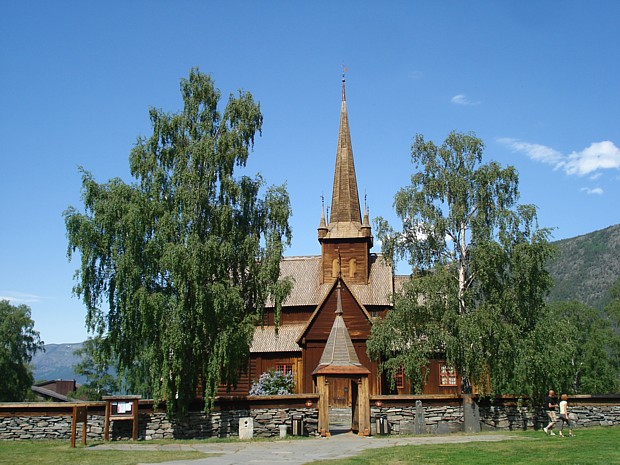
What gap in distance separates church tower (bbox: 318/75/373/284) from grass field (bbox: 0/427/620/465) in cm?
2368

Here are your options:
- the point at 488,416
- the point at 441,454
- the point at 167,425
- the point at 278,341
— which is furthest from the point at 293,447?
the point at 278,341

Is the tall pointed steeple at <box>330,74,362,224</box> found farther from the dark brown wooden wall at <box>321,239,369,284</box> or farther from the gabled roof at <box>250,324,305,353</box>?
the gabled roof at <box>250,324,305,353</box>

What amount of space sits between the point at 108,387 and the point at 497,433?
53.7 metres

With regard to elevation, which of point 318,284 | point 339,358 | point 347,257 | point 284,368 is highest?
point 347,257

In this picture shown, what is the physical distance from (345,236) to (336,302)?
7349 millimetres

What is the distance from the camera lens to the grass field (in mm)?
16203

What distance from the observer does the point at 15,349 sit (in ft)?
201

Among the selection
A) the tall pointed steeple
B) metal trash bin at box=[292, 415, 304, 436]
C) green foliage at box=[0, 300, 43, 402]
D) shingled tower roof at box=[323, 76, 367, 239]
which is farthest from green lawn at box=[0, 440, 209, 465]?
green foliage at box=[0, 300, 43, 402]

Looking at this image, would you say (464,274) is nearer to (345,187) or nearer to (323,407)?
(323,407)

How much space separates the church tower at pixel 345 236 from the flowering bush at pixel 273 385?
9190 millimetres

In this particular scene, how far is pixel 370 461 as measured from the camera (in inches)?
656

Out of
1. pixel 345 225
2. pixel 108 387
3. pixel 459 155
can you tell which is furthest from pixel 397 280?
pixel 108 387

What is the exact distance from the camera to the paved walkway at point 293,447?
17672 mm

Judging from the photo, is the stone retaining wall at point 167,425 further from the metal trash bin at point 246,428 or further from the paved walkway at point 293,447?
the paved walkway at point 293,447
